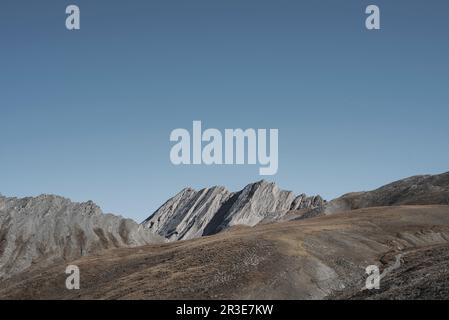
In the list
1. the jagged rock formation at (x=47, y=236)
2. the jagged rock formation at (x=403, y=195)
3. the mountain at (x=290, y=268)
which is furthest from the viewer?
the jagged rock formation at (x=47, y=236)

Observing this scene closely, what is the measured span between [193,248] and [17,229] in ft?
412

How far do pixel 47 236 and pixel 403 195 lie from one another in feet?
394

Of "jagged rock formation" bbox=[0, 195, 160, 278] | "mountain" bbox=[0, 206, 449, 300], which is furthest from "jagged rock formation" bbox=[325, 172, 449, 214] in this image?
"jagged rock formation" bbox=[0, 195, 160, 278]

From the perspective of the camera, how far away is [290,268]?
58125 mm

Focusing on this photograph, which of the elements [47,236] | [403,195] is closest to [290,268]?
[403,195]

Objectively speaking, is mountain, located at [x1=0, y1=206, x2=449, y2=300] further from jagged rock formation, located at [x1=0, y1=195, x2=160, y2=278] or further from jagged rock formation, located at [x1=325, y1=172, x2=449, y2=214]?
jagged rock formation, located at [x1=0, y1=195, x2=160, y2=278]

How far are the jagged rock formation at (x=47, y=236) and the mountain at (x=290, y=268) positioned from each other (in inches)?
3732

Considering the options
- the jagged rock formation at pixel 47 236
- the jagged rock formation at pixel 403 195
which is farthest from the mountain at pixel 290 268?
the jagged rock formation at pixel 47 236

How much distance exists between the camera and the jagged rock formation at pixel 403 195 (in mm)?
130863

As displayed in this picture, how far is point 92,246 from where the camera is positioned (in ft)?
594

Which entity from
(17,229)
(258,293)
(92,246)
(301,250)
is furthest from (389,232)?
(17,229)

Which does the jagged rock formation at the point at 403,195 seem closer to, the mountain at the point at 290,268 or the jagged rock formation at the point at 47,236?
the mountain at the point at 290,268

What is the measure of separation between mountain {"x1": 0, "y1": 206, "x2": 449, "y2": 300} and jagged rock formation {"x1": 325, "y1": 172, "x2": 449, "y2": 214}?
4412 cm

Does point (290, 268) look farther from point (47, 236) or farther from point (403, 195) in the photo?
point (47, 236)
